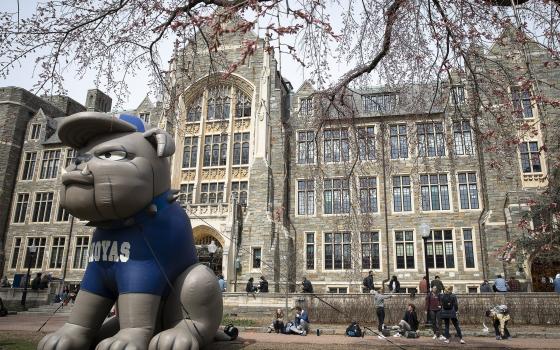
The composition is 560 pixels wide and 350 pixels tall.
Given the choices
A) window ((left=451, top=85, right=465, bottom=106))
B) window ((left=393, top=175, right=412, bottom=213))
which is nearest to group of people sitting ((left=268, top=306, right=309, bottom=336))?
window ((left=451, top=85, right=465, bottom=106))

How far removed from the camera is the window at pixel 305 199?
23.6 meters

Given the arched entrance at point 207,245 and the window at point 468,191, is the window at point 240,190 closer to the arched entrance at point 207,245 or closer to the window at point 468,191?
the arched entrance at point 207,245

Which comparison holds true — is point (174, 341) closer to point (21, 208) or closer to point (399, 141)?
point (399, 141)

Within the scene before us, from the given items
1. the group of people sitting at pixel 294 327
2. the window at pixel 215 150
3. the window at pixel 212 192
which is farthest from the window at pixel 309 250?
the group of people sitting at pixel 294 327

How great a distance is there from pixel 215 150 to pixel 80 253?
10.7 metres

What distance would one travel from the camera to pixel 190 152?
2556 cm

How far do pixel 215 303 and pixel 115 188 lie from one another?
1500mm

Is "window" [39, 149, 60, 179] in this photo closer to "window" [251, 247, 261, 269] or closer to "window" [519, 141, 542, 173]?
"window" [251, 247, 261, 269]

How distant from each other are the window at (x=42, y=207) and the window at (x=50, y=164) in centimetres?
127

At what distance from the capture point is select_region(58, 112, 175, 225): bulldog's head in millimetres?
3855

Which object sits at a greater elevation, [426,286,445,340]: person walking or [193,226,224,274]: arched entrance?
[193,226,224,274]: arched entrance

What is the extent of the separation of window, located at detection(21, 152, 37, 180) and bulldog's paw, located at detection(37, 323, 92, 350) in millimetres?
29077

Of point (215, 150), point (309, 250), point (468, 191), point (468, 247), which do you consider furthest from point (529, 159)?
point (215, 150)

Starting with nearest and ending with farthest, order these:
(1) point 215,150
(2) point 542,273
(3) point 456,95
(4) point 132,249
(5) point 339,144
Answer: (4) point 132,249 < (3) point 456,95 < (5) point 339,144 < (2) point 542,273 < (1) point 215,150
